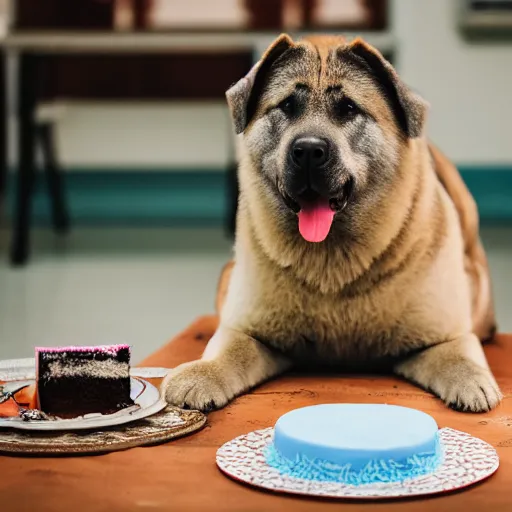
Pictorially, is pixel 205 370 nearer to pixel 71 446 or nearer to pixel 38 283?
pixel 71 446

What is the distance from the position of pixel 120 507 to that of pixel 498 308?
2446mm

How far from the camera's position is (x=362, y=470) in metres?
1.26

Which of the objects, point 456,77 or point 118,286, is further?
point 456,77

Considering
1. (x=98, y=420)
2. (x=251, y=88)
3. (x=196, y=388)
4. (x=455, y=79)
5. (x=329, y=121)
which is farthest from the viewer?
(x=455, y=79)

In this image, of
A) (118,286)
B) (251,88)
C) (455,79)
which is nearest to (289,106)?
(251,88)

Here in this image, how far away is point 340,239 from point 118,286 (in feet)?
7.35

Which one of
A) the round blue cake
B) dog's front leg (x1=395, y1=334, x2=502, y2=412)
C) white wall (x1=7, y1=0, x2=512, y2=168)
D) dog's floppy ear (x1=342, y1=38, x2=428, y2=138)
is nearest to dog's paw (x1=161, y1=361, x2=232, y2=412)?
the round blue cake

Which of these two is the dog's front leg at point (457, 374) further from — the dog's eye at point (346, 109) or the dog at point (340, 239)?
the dog's eye at point (346, 109)

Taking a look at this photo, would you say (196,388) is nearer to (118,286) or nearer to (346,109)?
(346,109)

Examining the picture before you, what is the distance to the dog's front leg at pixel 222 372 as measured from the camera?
1.64m

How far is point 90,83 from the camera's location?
627cm

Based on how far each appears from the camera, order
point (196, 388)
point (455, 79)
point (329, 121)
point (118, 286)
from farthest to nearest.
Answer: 1. point (455, 79)
2. point (118, 286)
3. point (329, 121)
4. point (196, 388)

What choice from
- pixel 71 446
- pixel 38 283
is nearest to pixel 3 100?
pixel 38 283

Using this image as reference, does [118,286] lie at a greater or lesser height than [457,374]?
lesser
